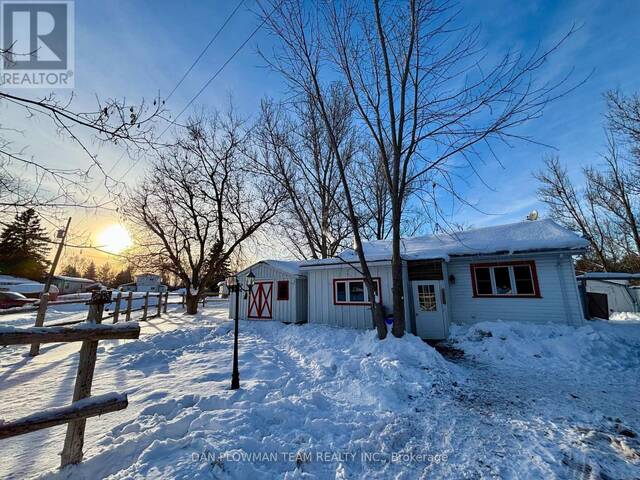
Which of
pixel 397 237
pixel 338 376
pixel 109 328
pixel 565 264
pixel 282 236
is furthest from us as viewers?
pixel 282 236

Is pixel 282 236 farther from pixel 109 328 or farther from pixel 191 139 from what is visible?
pixel 109 328

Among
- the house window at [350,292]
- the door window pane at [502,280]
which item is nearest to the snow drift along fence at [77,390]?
the house window at [350,292]

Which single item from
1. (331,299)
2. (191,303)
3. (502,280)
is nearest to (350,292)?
(331,299)

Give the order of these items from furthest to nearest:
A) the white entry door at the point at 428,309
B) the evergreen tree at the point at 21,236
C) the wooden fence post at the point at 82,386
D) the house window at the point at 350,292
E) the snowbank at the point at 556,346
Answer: the house window at the point at 350,292
the white entry door at the point at 428,309
the snowbank at the point at 556,346
the evergreen tree at the point at 21,236
the wooden fence post at the point at 82,386

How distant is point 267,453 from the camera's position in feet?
9.27

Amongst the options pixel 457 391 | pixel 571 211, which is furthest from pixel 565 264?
pixel 571 211

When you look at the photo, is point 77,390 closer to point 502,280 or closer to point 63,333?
point 63,333

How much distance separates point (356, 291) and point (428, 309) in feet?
9.37

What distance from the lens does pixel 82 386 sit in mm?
2512

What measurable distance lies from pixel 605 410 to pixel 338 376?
14.2 feet

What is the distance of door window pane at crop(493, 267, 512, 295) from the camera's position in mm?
9914

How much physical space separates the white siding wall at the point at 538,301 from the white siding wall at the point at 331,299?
290 cm

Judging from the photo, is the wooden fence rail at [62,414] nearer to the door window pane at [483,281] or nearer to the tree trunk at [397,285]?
the tree trunk at [397,285]

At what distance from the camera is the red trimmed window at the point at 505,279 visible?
950cm
